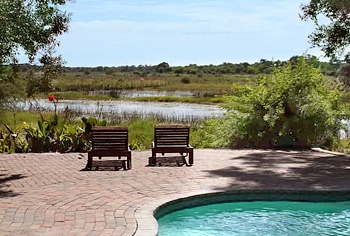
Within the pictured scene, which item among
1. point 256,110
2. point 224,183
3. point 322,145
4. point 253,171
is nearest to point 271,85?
point 256,110

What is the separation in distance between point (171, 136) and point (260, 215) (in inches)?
138

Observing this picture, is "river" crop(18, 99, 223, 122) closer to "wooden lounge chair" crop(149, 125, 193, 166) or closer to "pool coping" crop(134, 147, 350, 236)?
"wooden lounge chair" crop(149, 125, 193, 166)

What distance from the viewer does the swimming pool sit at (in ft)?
23.7

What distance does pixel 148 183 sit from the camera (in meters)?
8.92

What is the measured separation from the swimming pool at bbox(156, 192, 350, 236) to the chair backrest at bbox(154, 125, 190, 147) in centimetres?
279

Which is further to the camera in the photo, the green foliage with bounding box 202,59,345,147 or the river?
the river

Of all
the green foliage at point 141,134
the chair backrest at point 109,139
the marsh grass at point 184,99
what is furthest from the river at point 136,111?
the chair backrest at point 109,139

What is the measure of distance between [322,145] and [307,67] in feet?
7.47

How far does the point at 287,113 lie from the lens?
1465cm

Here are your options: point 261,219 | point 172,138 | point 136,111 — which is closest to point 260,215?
point 261,219

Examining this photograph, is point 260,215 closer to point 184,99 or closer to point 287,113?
point 287,113

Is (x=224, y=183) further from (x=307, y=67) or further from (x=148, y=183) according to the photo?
(x=307, y=67)

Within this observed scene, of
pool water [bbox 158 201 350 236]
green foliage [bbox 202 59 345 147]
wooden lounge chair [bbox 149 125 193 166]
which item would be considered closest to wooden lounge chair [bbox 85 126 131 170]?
wooden lounge chair [bbox 149 125 193 166]

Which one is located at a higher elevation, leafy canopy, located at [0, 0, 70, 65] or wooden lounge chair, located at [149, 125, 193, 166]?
leafy canopy, located at [0, 0, 70, 65]
